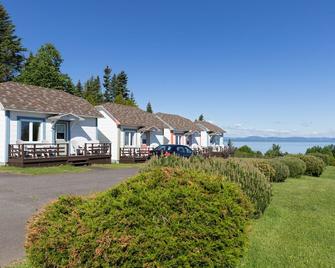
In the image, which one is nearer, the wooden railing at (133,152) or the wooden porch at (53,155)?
the wooden porch at (53,155)

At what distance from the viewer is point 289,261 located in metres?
5.64

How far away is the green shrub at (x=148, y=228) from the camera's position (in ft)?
11.7

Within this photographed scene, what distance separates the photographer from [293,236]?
719 centimetres

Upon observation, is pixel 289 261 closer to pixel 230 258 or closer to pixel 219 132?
pixel 230 258

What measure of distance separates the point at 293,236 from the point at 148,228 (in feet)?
15.4

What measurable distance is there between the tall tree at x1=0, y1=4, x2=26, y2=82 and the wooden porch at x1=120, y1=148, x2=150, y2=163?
32630mm

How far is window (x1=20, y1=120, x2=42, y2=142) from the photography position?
22.6m

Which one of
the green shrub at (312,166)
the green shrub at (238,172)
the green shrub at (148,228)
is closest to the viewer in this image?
the green shrub at (148,228)

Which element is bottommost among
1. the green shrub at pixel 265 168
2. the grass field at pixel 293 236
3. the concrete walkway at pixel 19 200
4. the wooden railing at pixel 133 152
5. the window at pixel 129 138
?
the grass field at pixel 293 236

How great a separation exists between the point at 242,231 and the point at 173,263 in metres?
1.00

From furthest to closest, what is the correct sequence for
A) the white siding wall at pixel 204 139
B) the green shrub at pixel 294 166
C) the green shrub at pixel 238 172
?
1. the white siding wall at pixel 204 139
2. the green shrub at pixel 294 166
3. the green shrub at pixel 238 172

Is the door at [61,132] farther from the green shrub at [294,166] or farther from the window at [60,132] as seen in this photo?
the green shrub at [294,166]

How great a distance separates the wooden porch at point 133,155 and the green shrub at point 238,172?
71.9ft

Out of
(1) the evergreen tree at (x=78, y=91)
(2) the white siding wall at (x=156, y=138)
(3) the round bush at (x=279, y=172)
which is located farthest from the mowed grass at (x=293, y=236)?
(1) the evergreen tree at (x=78, y=91)
